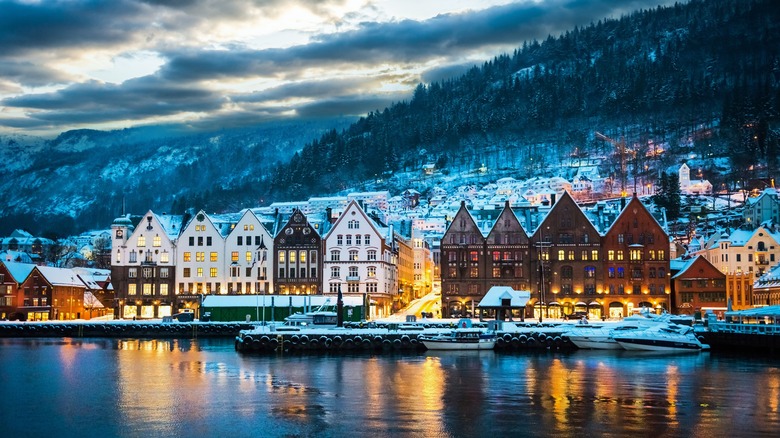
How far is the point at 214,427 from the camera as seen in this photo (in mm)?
45844

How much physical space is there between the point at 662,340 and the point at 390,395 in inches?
1877

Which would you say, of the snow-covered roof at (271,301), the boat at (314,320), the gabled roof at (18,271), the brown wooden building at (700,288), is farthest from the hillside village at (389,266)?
the boat at (314,320)

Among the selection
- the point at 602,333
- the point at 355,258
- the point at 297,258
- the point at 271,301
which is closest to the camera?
the point at 602,333

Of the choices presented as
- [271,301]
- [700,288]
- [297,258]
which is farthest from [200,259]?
[700,288]

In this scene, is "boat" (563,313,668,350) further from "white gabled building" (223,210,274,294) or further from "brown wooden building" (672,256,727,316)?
"white gabled building" (223,210,274,294)

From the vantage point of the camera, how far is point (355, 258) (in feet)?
457

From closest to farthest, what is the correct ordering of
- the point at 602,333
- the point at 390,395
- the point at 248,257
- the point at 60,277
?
A: 1. the point at 390,395
2. the point at 602,333
3. the point at 248,257
4. the point at 60,277

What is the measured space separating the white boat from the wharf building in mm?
38837

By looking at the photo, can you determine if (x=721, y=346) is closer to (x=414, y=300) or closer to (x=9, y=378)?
(x=9, y=378)

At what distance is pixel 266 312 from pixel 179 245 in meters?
23.2

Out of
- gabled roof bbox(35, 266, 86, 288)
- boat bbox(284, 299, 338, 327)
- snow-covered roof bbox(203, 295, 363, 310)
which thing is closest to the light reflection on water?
boat bbox(284, 299, 338, 327)

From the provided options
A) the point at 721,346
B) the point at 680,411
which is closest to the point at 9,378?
the point at 680,411

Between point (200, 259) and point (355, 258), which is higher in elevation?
point (200, 259)

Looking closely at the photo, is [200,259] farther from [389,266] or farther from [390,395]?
[390,395]
